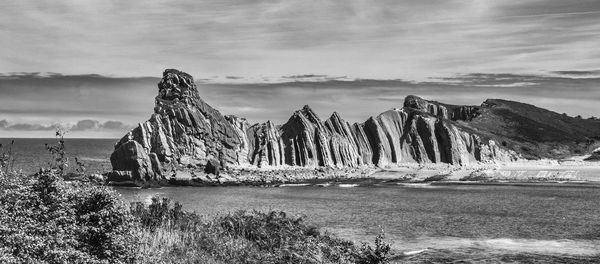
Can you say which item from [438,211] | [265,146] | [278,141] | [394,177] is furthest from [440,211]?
[278,141]

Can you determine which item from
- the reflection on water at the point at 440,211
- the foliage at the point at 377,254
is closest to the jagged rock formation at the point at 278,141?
the reflection on water at the point at 440,211

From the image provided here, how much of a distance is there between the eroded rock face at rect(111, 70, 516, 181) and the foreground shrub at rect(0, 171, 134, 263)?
83982 millimetres

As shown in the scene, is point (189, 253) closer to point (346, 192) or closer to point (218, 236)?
point (218, 236)

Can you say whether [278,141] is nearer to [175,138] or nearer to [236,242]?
[175,138]

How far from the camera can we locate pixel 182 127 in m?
114

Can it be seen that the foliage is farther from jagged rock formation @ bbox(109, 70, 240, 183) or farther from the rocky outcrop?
the rocky outcrop

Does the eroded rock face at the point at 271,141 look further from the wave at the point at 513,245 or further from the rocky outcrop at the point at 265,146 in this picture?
the wave at the point at 513,245

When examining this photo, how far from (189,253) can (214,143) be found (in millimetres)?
93173

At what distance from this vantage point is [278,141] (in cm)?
12738

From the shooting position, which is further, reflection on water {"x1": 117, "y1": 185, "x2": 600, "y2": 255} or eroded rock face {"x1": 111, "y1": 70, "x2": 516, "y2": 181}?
eroded rock face {"x1": 111, "y1": 70, "x2": 516, "y2": 181}

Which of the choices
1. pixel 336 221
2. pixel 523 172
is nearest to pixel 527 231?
pixel 336 221

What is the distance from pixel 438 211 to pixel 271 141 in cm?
6308

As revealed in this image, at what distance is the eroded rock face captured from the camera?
10769cm

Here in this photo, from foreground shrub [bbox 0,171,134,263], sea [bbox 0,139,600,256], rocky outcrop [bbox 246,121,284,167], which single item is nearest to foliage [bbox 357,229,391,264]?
foreground shrub [bbox 0,171,134,263]
